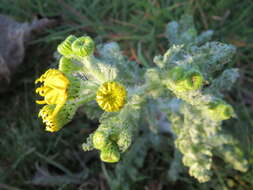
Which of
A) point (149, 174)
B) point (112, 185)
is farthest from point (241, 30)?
point (112, 185)

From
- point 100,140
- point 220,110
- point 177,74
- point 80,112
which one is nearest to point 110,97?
point 100,140

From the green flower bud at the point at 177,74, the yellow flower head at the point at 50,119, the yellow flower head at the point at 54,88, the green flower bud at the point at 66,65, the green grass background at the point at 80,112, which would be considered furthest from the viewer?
the green grass background at the point at 80,112

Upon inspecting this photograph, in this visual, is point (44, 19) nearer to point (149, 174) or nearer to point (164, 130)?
point (164, 130)

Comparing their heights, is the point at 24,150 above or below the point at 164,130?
above

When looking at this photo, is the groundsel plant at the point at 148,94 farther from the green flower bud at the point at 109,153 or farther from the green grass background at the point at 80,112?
the green grass background at the point at 80,112

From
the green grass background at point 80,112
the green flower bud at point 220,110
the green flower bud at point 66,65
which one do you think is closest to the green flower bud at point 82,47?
the green flower bud at point 66,65

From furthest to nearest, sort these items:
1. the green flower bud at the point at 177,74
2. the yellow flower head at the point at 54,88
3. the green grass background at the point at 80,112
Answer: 1. the green grass background at the point at 80,112
2. the green flower bud at the point at 177,74
3. the yellow flower head at the point at 54,88

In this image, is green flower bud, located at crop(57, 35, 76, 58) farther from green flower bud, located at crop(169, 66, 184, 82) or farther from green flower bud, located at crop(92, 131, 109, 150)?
green flower bud, located at crop(169, 66, 184, 82)

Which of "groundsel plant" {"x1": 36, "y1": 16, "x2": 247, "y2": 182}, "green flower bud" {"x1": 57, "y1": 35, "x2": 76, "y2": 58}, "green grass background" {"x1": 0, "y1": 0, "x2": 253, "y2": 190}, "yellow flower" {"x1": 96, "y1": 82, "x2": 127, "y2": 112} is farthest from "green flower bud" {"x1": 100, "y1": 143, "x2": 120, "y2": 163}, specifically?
"green grass background" {"x1": 0, "y1": 0, "x2": 253, "y2": 190}
